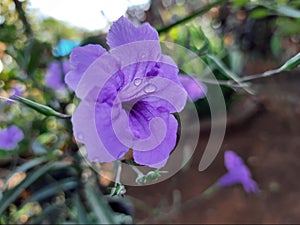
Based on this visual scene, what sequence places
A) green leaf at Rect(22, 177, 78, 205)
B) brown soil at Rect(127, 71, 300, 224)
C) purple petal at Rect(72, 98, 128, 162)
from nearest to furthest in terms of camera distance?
purple petal at Rect(72, 98, 128, 162), green leaf at Rect(22, 177, 78, 205), brown soil at Rect(127, 71, 300, 224)

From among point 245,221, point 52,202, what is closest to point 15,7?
point 52,202

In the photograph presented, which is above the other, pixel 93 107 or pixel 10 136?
pixel 93 107

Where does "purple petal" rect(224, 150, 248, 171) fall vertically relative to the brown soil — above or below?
above

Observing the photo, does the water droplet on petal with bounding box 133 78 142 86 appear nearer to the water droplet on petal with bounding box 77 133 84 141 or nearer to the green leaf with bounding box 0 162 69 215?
the water droplet on petal with bounding box 77 133 84 141

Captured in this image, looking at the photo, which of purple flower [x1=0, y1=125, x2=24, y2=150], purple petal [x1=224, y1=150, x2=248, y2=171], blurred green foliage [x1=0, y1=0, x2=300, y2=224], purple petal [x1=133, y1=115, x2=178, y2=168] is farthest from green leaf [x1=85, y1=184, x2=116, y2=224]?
purple petal [x1=133, y1=115, x2=178, y2=168]

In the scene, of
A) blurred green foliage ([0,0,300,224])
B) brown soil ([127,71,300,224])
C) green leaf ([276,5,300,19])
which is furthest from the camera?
brown soil ([127,71,300,224])

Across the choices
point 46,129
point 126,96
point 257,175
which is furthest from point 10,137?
point 257,175

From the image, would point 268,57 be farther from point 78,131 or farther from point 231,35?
point 78,131
